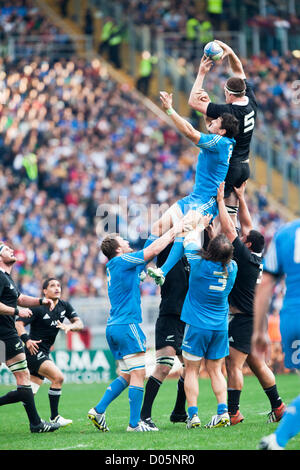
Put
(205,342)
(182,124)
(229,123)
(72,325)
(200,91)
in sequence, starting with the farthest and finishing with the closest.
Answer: (72,325) → (200,91) → (229,123) → (182,124) → (205,342)

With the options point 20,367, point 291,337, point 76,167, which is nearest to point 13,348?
point 20,367

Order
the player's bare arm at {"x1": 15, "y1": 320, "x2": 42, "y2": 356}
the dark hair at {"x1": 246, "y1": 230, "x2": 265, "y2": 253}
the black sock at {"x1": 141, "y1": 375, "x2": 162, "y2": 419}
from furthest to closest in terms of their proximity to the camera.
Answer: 1. the dark hair at {"x1": 246, "y1": 230, "x2": 265, "y2": 253}
2. the player's bare arm at {"x1": 15, "y1": 320, "x2": 42, "y2": 356}
3. the black sock at {"x1": 141, "y1": 375, "x2": 162, "y2": 419}

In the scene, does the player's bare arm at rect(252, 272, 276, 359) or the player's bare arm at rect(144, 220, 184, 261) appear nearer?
the player's bare arm at rect(252, 272, 276, 359)

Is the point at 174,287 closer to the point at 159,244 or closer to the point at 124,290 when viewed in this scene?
the point at 124,290

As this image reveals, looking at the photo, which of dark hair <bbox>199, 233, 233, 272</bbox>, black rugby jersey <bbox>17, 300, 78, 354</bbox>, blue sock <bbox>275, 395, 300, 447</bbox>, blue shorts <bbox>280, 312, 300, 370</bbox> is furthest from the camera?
black rugby jersey <bbox>17, 300, 78, 354</bbox>

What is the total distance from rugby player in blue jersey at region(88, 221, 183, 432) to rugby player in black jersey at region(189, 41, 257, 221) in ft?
4.18

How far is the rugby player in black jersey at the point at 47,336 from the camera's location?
10875 millimetres

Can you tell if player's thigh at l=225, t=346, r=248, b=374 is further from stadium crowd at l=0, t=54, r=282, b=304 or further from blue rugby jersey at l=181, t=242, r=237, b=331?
stadium crowd at l=0, t=54, r=282, b=304

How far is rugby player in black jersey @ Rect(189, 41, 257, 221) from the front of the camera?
10562 mm

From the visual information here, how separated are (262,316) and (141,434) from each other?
2899 mm

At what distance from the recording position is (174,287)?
10531 mm

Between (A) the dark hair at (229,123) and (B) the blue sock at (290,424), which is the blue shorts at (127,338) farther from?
(B) the blue sock at (290,424)

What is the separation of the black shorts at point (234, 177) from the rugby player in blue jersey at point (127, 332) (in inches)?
46.9

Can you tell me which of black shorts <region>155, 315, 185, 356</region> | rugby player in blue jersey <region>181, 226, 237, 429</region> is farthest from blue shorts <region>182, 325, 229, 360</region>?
black shorts <region>155, 315, 185, 356</region>
